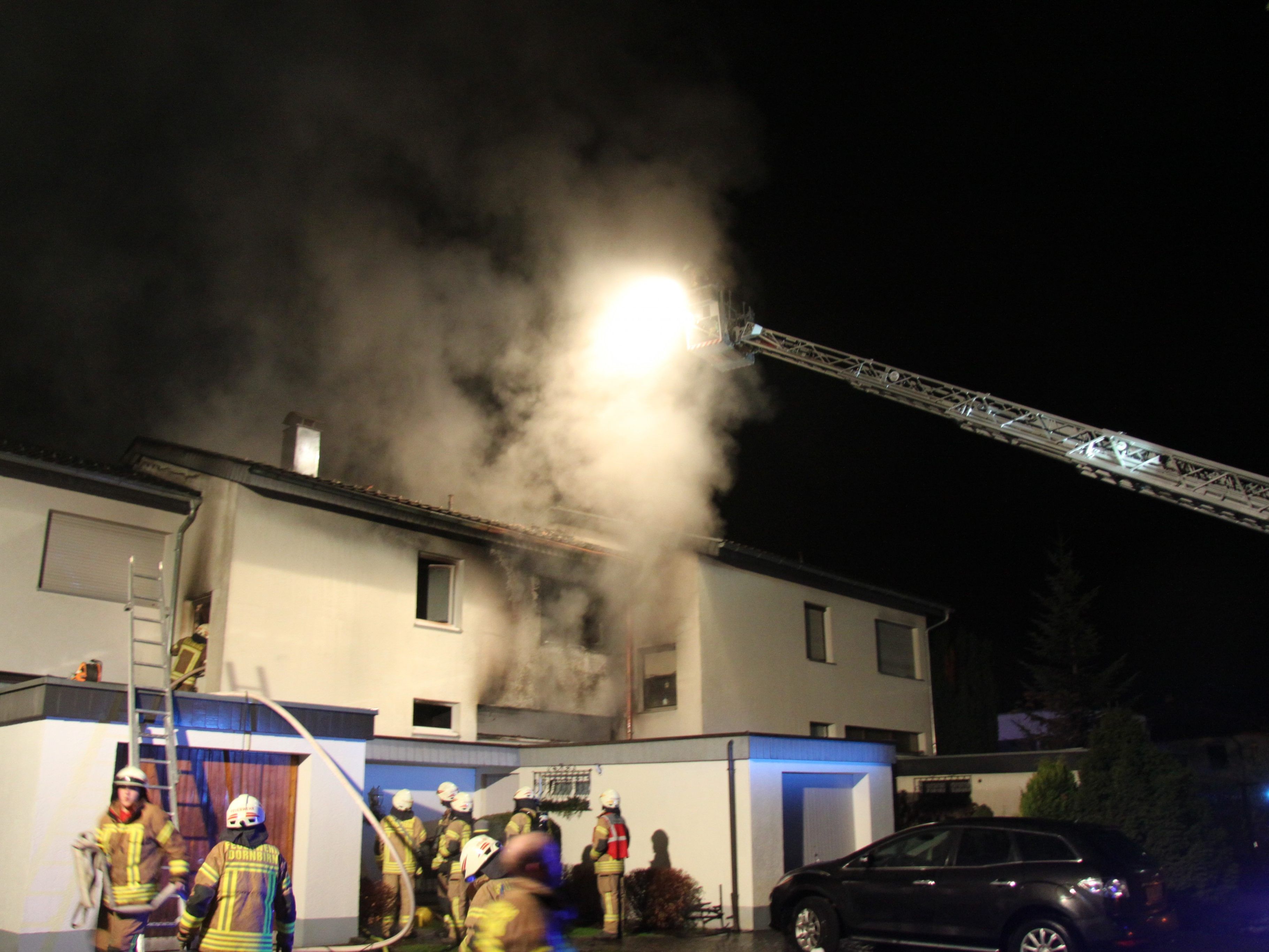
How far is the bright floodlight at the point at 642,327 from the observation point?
16719 millimetres

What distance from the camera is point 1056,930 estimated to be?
355 inches

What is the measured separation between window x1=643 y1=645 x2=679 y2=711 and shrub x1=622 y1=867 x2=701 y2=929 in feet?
19.5

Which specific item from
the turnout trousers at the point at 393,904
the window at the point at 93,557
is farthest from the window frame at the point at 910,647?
the window at the point at 93,557

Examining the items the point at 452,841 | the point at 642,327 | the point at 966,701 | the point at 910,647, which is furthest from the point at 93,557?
the point at 966,701

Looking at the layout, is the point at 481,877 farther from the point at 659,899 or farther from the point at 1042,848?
the point at 659,899

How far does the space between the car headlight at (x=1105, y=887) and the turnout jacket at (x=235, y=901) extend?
6733mm

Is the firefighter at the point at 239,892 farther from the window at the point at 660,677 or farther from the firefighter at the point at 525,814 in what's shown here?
the window at the point at 660,677

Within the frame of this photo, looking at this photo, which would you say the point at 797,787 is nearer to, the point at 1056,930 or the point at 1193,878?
the point at 1193,878

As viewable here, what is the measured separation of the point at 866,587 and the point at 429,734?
36.9 feet

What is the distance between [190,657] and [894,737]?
1549 cm

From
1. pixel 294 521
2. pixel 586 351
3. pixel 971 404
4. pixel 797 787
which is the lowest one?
pixel 797 787

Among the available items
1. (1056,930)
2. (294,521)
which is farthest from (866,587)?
(1056,930)

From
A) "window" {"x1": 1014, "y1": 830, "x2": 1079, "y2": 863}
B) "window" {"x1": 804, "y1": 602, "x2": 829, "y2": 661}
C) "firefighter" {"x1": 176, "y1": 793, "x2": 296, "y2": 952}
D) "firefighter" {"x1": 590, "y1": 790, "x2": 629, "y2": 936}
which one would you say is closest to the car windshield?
"window" {"x1": 1014, "y1": 830, "x2": 1079, "y2": 863}

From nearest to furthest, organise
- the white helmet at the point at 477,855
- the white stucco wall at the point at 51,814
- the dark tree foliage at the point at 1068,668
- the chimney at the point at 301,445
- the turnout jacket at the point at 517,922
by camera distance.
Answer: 1. the turnout jacket at the point at 517,922
2. the white helmet at the point at 477,855
3. the white stucco wall at the point at 51,814
4. the chimney at the point at 301,445
5. the dark tree foliage at the point at 1068,668
